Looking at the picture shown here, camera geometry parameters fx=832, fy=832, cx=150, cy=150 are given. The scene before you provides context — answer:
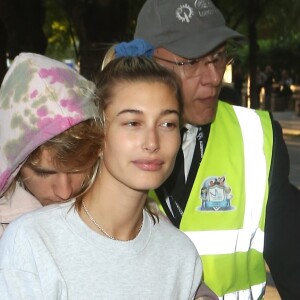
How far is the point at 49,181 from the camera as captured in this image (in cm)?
262

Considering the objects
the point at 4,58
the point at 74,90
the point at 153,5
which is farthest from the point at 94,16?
the point at 74,90

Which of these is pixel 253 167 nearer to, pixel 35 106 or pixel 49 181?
pixel 49 181

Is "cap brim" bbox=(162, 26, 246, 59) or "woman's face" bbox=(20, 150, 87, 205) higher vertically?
"cap brim" bbox=(162, 26, 246, 59)

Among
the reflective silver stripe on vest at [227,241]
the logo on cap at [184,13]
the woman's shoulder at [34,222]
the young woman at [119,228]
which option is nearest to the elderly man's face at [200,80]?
the logo on cap at [184,13]

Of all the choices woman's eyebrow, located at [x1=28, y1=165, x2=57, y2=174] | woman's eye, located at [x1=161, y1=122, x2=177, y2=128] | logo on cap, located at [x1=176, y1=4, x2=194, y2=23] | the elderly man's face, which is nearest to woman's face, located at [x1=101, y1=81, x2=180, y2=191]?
woman's eye, located at [x1=161, y1=122, x2=177, y2=128]

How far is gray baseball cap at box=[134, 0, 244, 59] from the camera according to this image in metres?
3.21

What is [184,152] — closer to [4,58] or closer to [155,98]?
[155,98]

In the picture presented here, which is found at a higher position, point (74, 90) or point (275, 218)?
point (74, 90)

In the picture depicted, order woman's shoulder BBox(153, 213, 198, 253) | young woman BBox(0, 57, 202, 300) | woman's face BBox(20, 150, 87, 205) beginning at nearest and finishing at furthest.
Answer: young woman BBox(0, 57, 202, 300) → woman's shoulder BBox(153, 213, 198, 253) → woman's face BBox(20, 150, 87, 205)

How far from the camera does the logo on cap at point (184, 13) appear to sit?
10.6 feet

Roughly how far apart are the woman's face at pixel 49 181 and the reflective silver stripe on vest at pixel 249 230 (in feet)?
2.00

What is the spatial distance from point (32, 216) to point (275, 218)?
1.11 meters

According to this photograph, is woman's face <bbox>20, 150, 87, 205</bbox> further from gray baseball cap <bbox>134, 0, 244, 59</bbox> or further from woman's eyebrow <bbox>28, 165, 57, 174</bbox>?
gray baseball cap <bbox>134, 0, 244, 59</bbox>

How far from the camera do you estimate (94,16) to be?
37.5 feet
